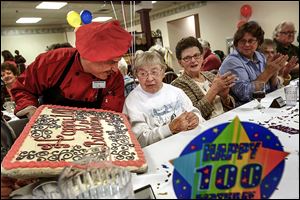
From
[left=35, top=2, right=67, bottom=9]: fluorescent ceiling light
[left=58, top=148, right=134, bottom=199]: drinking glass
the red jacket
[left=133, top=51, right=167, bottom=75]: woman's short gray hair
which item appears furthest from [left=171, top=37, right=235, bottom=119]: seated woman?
[left=35, top=2, right=67, bottom=9]: fluorescent ceiling light

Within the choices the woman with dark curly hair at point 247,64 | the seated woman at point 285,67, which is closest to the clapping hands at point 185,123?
the woman with dark curly hair at point 247,64

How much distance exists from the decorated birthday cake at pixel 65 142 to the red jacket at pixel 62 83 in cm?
26

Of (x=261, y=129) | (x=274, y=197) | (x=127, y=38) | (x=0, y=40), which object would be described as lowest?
(x=274, y=197)

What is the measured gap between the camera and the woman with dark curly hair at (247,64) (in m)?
1.90

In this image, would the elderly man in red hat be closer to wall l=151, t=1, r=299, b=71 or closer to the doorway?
the doorway

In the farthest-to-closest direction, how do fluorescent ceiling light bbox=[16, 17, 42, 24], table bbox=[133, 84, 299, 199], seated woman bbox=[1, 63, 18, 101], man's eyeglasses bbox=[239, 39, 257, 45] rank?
1. fluorescent ceiling light bbox=[16, 17, 42, 24]
2. seated woman bbox=[1, 63, 18, 101]
3. man's eyeglasses bbox=[239, 39, 257, 45]
4. table bbox=[133, 84, 299, 199]

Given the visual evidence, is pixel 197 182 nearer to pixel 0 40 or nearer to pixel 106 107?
pixel 106 107

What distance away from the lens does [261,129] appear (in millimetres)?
539

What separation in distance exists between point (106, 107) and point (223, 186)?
0.95m

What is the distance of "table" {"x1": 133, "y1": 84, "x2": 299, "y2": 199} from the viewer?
21.9 inches

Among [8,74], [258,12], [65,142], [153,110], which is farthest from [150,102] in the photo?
[258,12]

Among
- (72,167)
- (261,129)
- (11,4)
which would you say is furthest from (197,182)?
(11,4)

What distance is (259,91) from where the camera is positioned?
162 centimetres

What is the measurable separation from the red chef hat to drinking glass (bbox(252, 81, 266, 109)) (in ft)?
2.65
